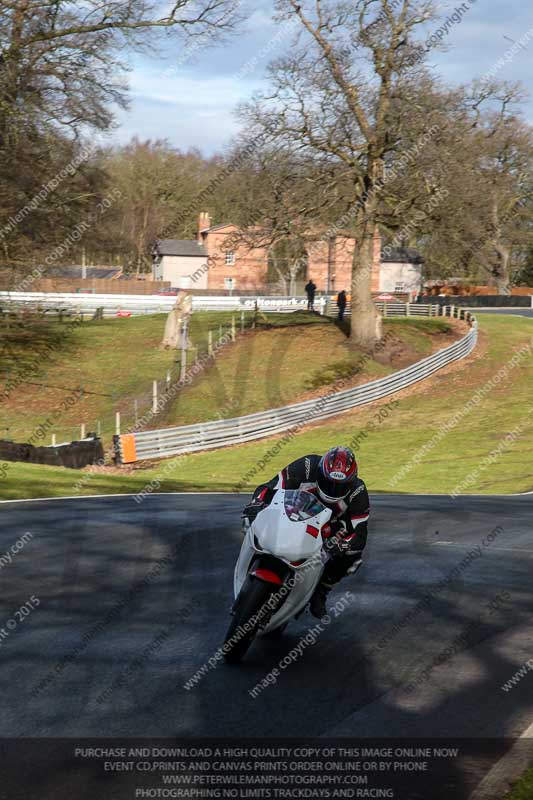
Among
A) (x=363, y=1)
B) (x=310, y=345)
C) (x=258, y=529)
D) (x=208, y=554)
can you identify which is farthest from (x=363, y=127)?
(x=258, y=529)

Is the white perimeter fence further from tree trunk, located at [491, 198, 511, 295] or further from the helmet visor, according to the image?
the helmet visor

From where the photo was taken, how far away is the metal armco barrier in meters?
29.3

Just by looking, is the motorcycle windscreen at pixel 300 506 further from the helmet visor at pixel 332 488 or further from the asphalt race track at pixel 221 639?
the asphalt race track at pixel 221 639

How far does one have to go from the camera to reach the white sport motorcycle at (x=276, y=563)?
6.81 meters

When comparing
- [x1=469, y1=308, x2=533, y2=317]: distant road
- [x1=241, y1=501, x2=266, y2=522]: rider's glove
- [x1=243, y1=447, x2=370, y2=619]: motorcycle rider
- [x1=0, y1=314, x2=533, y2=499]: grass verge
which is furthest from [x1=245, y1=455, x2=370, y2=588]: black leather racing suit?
[x1=469, y1=308, x2=533, y2=317]: distant road

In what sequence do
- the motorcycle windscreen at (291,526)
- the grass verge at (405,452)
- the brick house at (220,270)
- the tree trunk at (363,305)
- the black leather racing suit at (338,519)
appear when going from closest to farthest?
the motorcycle windscreen at (291,526) → the black leather racing suit at (338,519) → the grass verge at (405,452) → the tree trunk at (363,305) → the brick house at (220,270)

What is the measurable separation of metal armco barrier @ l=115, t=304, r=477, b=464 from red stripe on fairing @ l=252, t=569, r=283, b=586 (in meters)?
22.2

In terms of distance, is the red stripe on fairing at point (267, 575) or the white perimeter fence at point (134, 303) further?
the white perimeter fence at point (134, 303)

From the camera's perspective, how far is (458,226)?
39.2 m

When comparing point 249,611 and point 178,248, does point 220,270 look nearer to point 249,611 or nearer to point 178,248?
point 178,248

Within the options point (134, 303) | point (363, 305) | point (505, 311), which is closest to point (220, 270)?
point (505, 311)

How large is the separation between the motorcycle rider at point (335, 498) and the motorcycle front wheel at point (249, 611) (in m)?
0.68

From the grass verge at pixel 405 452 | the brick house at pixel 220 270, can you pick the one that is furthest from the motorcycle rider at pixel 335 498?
the brick house at pixel 220 270

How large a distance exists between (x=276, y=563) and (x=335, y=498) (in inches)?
33.8
